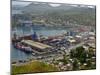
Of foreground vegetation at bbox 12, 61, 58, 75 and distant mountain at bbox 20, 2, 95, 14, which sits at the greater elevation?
distant mountain at bbox 20, 2, 95, 14

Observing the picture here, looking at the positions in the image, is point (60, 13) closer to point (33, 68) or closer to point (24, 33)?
point (24, 33)

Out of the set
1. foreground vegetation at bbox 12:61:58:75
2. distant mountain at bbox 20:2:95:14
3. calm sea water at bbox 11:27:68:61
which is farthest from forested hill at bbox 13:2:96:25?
foreground vegetation at bbox 12:61:58:75

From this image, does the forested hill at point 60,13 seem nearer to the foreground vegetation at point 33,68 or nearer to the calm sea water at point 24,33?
the calm sea water at point 24,33

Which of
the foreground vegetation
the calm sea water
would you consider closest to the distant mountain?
the calm sea water

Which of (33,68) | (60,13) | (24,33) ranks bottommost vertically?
(33,68)

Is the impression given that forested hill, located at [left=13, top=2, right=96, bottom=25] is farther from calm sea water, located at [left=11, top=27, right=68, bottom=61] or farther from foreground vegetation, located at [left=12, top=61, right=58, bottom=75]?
foreground vegetation, located at [left=12, top=61, right=58, bottom=75]

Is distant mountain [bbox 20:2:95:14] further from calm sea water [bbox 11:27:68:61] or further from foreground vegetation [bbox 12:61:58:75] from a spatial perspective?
foreground vegetation [bbox 12:61:58:75]

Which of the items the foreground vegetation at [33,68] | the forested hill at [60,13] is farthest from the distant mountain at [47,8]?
the foreground vegetation at [33,68]

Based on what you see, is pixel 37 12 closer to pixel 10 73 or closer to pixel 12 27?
pixel 12 27

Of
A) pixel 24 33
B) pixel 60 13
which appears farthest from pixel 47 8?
pixel 24 33

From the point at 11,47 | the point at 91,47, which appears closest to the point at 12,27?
the point at 11,47

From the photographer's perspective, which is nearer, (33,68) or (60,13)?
(33,68)

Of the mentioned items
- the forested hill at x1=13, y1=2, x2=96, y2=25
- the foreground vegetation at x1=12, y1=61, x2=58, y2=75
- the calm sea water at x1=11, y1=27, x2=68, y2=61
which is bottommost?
the foreground vegetation at x1=12, y1=61, x2=58, y2=75
